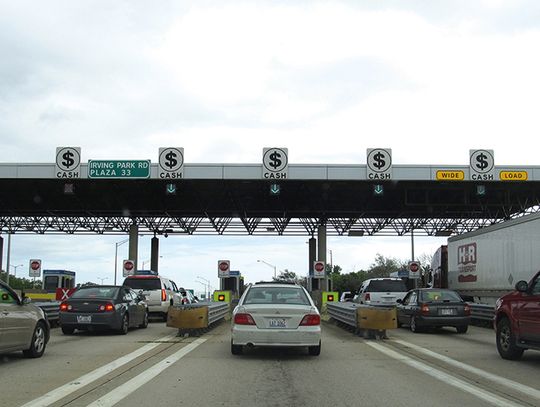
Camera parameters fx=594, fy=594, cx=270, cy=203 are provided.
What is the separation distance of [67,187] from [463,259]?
19.3m

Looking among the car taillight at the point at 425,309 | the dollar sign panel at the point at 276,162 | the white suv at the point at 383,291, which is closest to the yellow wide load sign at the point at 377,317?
the car taillight at the point at 425,309

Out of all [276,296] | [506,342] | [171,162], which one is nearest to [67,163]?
[171,162]

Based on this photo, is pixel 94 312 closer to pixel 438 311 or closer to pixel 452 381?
pixel 438 311

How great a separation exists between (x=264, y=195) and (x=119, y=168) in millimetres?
10046

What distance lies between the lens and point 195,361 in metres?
11.1

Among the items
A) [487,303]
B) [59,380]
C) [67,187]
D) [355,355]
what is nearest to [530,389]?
[355,355]

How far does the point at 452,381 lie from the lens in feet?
29.9

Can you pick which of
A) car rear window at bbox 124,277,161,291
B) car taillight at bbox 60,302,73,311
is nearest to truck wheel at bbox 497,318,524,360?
car taillight at bbox 60,302,73,311

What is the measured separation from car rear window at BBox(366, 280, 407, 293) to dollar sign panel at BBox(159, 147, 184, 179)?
1092cm

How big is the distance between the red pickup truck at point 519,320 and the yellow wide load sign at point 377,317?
3308mm

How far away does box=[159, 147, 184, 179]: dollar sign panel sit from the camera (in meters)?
28.2

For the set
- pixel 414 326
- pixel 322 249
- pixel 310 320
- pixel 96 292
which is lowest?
pixel 414 326

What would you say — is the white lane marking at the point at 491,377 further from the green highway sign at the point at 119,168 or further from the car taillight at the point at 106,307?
the green highway sign at the point at 119,168

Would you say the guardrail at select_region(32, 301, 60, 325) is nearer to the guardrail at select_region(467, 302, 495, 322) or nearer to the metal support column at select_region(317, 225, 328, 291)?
the guardrail at select_region(467, 302, 495, 322)
